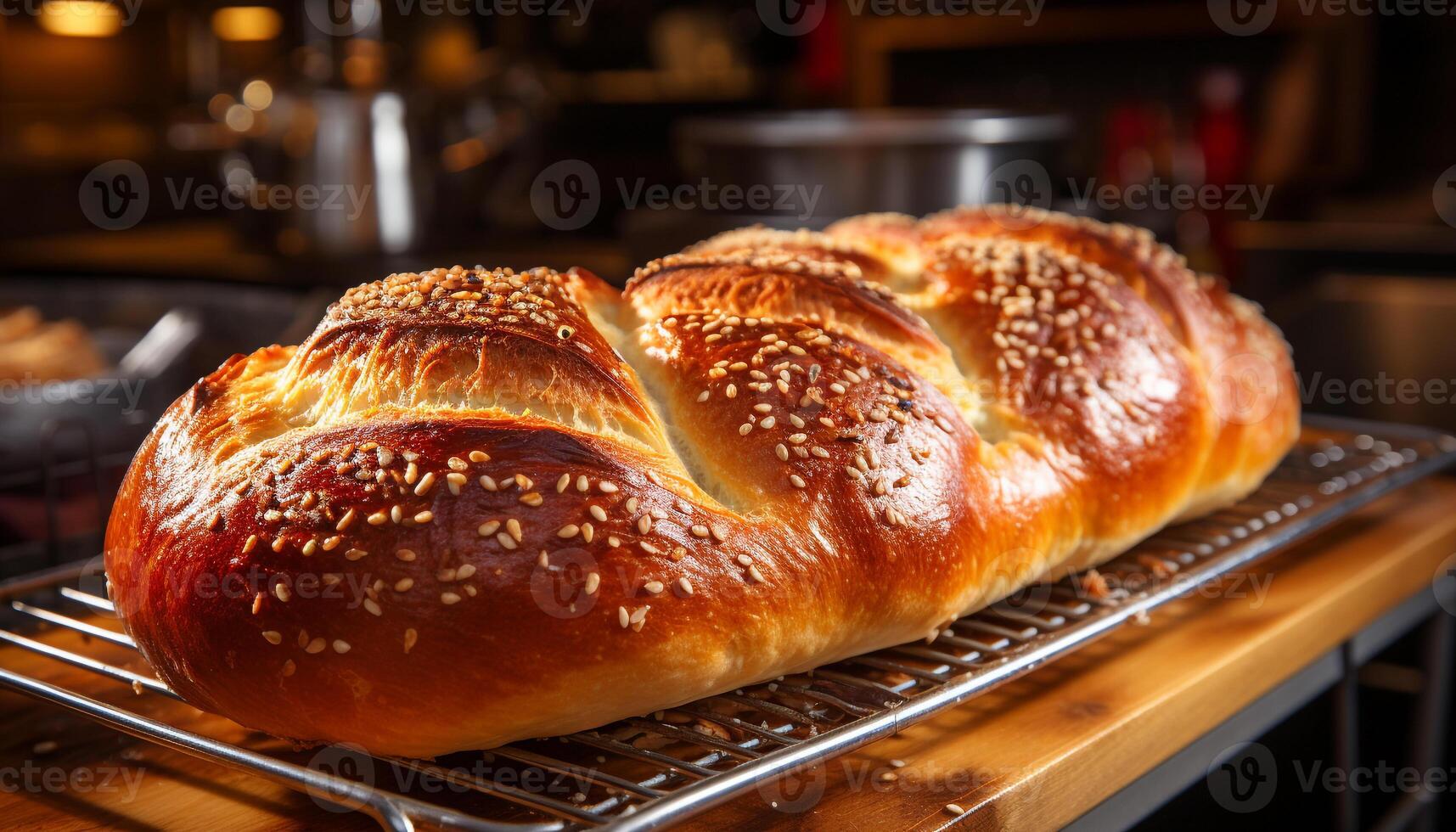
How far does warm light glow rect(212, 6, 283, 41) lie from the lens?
7.65m

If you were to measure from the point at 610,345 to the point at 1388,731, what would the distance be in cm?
165

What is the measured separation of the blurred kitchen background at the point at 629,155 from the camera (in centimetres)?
241

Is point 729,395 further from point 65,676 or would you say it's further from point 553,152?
→ point 553,152

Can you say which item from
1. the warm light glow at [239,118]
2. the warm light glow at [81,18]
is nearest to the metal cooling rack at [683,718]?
the warm light glow at [239,118]

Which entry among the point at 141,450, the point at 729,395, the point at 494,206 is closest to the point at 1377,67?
the point at 494,206

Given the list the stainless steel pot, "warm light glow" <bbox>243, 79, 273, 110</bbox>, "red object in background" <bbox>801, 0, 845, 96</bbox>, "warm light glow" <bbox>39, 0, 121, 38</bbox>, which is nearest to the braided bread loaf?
the stainless steel pot

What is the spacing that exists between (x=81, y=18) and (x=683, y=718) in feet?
25.2

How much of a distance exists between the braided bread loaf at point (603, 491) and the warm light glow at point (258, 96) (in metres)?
2.73

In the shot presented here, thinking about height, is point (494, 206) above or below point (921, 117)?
below

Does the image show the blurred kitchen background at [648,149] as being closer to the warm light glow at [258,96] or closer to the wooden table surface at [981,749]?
the warm light glow at [258,96]

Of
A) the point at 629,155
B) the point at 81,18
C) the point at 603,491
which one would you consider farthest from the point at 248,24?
the point at 603,491

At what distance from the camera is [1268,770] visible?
5.78 ft

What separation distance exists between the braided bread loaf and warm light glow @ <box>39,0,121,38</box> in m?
7.17

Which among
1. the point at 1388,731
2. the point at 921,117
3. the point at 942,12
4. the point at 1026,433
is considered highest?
the point at 942,12
